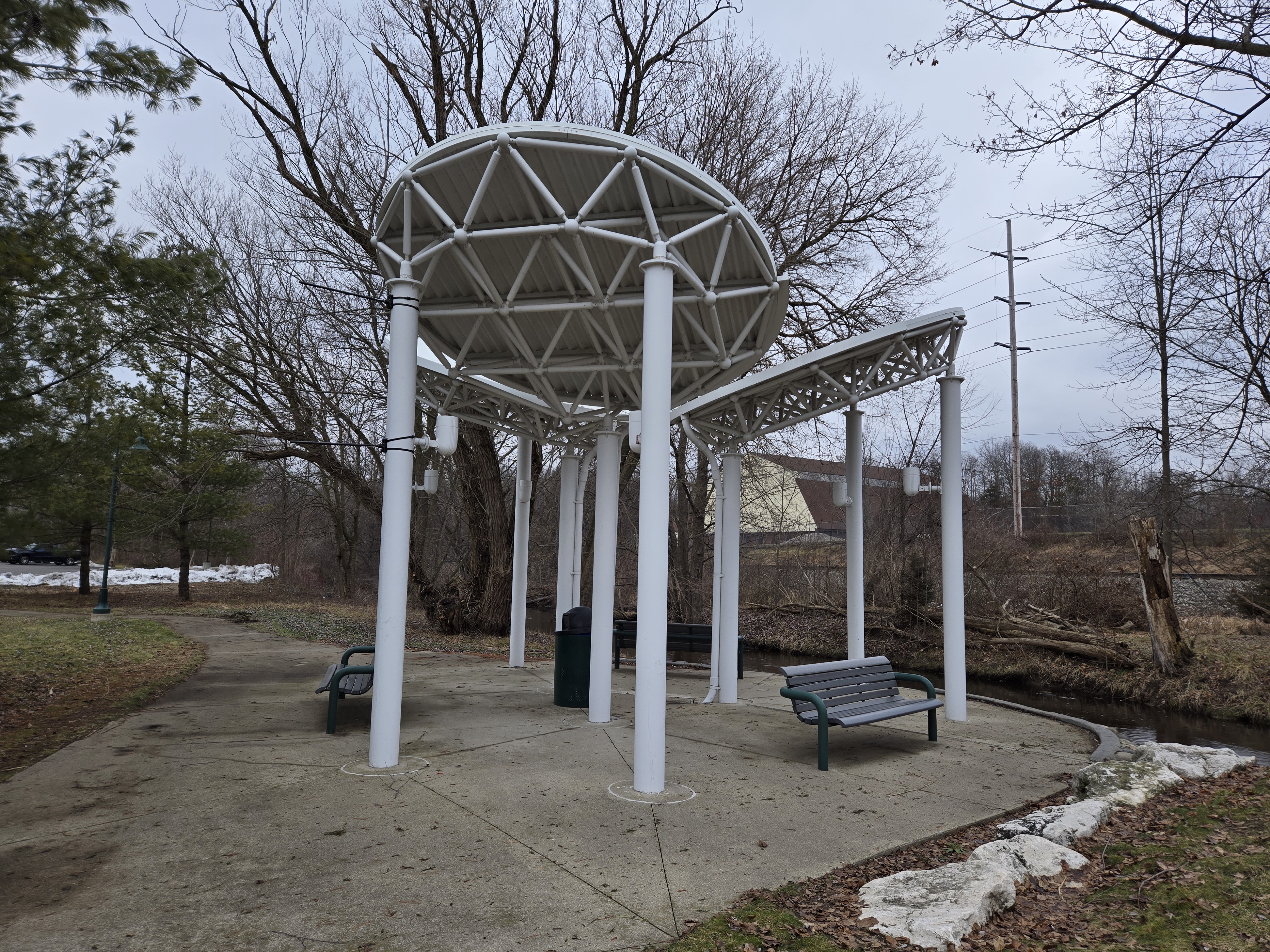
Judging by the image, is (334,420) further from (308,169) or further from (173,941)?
(173,941)

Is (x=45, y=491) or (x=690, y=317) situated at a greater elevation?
(x=690, y=317)

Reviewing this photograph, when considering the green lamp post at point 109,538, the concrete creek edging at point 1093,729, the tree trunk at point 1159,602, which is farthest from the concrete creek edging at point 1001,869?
the green lamp post at point 109,538

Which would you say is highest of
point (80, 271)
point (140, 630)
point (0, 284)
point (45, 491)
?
point (80, 271)

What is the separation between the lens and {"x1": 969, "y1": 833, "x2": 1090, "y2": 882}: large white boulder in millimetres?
4395

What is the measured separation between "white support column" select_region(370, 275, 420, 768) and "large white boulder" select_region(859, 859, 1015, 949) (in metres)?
4.16

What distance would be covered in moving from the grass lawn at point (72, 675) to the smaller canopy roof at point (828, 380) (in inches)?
285

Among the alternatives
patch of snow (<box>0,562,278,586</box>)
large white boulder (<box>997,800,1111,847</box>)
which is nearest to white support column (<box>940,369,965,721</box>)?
large white boulder (<box>997,800,1111,847</box>)

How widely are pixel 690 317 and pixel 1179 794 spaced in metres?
6.03

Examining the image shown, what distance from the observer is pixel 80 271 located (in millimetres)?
7805

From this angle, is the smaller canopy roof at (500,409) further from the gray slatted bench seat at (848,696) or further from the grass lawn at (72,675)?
the grass lawn at (72,675)

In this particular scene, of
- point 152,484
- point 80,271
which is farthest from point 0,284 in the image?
point 152,484

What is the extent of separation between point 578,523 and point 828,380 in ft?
13.3

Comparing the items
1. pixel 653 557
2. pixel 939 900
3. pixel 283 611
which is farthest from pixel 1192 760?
pixel 283 611

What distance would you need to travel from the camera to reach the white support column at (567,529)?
10.9 meters
